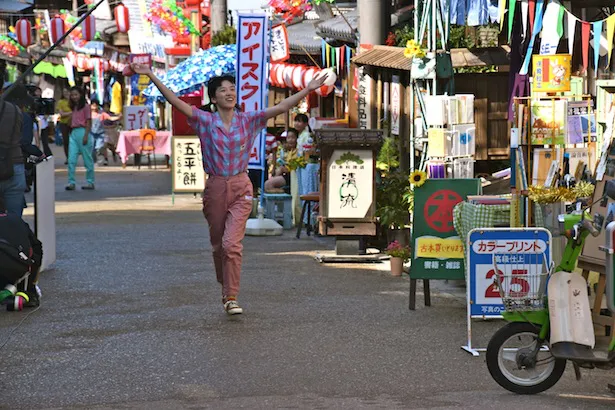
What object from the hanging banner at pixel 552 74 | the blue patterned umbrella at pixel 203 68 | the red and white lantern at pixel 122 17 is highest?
the red and white lantern at pixel 122 17

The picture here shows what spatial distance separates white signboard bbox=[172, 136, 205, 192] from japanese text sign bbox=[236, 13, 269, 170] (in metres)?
3.80

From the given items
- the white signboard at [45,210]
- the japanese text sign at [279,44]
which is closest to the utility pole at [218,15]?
the japanese text sign at [279,44]

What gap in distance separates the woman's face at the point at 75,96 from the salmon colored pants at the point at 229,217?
15409 millimetres

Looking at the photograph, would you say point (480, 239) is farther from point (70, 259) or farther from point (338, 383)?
point (70, 259)

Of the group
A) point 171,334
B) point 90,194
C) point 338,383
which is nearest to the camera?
point 338,383

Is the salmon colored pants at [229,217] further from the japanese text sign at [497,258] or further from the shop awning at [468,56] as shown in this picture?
the shop awning at [468,56]

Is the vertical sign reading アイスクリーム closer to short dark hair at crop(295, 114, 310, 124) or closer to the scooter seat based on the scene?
the scooter seat

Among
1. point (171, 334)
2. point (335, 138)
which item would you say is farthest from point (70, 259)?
point (171, 334)

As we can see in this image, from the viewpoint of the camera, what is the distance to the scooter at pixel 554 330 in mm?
7516

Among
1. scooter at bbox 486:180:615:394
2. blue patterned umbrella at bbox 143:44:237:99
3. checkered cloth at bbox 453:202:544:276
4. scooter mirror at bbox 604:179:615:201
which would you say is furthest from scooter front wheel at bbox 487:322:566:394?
blue patterned umbrella at bbox 143:44:237:99

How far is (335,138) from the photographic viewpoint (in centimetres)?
1478

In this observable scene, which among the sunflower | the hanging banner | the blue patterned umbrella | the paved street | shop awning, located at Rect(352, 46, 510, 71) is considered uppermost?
the blue patterned umbrella

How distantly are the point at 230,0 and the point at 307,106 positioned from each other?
3.96 meters

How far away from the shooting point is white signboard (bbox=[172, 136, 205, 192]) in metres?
21.7
